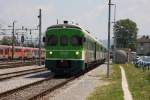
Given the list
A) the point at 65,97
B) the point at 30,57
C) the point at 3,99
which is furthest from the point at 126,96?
the point at 30,57

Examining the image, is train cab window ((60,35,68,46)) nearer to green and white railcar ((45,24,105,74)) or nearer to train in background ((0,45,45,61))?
green and white railcar ((45,24,105,74))

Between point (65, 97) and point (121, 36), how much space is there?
443 ft

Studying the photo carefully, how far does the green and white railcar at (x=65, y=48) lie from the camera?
29.2 metres

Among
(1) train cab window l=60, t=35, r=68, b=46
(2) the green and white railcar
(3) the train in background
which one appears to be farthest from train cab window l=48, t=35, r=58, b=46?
(3) the train in background

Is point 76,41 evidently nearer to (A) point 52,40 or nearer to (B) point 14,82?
(A) point 52,40

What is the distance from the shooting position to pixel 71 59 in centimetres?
2917

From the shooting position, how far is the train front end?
2919 centimetres

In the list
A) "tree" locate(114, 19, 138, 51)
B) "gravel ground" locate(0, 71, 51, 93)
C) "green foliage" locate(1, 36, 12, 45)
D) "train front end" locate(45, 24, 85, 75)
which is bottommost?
"gravel ground" locate(0, 71, 51, 93)

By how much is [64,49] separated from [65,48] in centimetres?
9

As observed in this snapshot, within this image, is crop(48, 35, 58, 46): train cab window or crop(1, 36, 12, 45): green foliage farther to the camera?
crop(1, 36, 12, 45): green foliage

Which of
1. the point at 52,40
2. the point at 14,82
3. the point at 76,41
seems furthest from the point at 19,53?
the point at 14,82

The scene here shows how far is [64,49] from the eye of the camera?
1160 inches

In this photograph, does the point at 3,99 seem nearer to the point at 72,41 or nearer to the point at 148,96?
the point at 148,96

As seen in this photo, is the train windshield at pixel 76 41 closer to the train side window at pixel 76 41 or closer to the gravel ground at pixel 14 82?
the train side window at pixel 76 41
